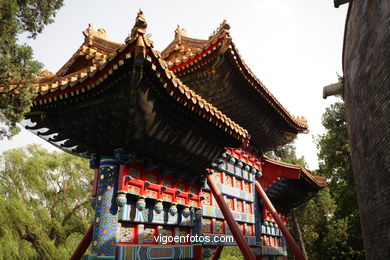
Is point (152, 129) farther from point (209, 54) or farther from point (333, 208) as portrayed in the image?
point (333, 208)

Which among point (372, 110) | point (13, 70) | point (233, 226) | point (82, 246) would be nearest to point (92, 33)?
point (13, 70)

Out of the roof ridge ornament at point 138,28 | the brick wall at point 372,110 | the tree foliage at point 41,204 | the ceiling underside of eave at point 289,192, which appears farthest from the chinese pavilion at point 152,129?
the tree foliage at point 41,204

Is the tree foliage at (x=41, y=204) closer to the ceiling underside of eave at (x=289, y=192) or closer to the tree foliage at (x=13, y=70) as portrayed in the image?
the tree foliage at (x=13, y=70)

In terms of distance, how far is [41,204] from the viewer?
13.0 metres

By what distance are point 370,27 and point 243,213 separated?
18.1 feet

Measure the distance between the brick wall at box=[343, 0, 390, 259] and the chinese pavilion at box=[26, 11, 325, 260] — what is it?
2103 mm

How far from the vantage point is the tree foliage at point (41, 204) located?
35.1 ft

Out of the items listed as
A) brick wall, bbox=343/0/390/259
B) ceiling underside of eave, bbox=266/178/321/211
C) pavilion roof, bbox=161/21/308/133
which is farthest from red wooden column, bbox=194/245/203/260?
ceiling underside of eave, bbox=266/178/321/211

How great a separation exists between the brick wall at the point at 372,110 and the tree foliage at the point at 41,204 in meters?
10.7

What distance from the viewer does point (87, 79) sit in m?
4.50

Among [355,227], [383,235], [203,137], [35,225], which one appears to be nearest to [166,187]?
[203,137]

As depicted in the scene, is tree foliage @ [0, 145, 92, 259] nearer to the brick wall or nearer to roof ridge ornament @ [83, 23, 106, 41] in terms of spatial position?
roof ridge ornament @ [83, 23, 106, 41]

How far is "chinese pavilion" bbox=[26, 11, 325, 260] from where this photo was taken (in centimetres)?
456

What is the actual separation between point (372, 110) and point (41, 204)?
506 inches
